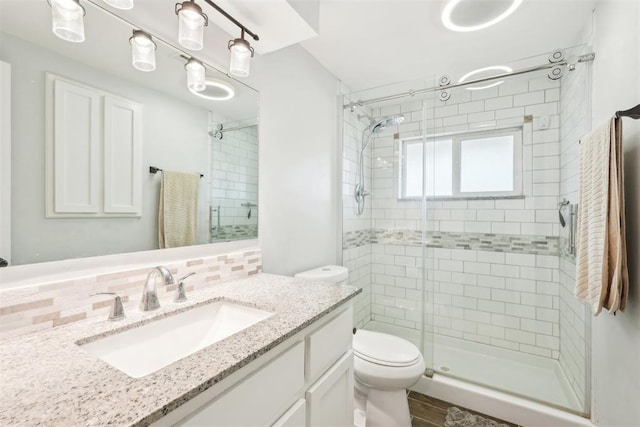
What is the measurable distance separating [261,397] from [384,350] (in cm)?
114

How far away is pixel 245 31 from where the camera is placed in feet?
4.23

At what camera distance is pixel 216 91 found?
1387mm

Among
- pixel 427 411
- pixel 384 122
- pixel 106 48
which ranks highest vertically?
pixel 384 122

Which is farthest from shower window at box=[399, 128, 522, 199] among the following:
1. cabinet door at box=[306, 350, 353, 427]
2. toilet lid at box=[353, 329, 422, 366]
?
cabinet door at box=[306, 350, 353, 427]

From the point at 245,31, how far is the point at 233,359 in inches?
53.3

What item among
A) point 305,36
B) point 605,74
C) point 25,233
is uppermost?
point 305,36

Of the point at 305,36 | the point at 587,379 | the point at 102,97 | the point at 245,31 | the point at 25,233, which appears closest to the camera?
the point at 25,233

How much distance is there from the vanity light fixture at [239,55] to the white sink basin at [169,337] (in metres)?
1.05

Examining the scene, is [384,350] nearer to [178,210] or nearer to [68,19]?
[178,210]

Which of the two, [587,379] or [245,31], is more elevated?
[245,31]

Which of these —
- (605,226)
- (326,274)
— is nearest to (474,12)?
(605,226)

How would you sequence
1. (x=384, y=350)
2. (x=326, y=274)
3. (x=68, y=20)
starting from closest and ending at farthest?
(x=68, y=20), (x=384, y=350), (x=326, y=274)

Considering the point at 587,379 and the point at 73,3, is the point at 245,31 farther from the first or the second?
the point at 587,379

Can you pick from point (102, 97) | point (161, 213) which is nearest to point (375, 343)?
point (161, 213)
